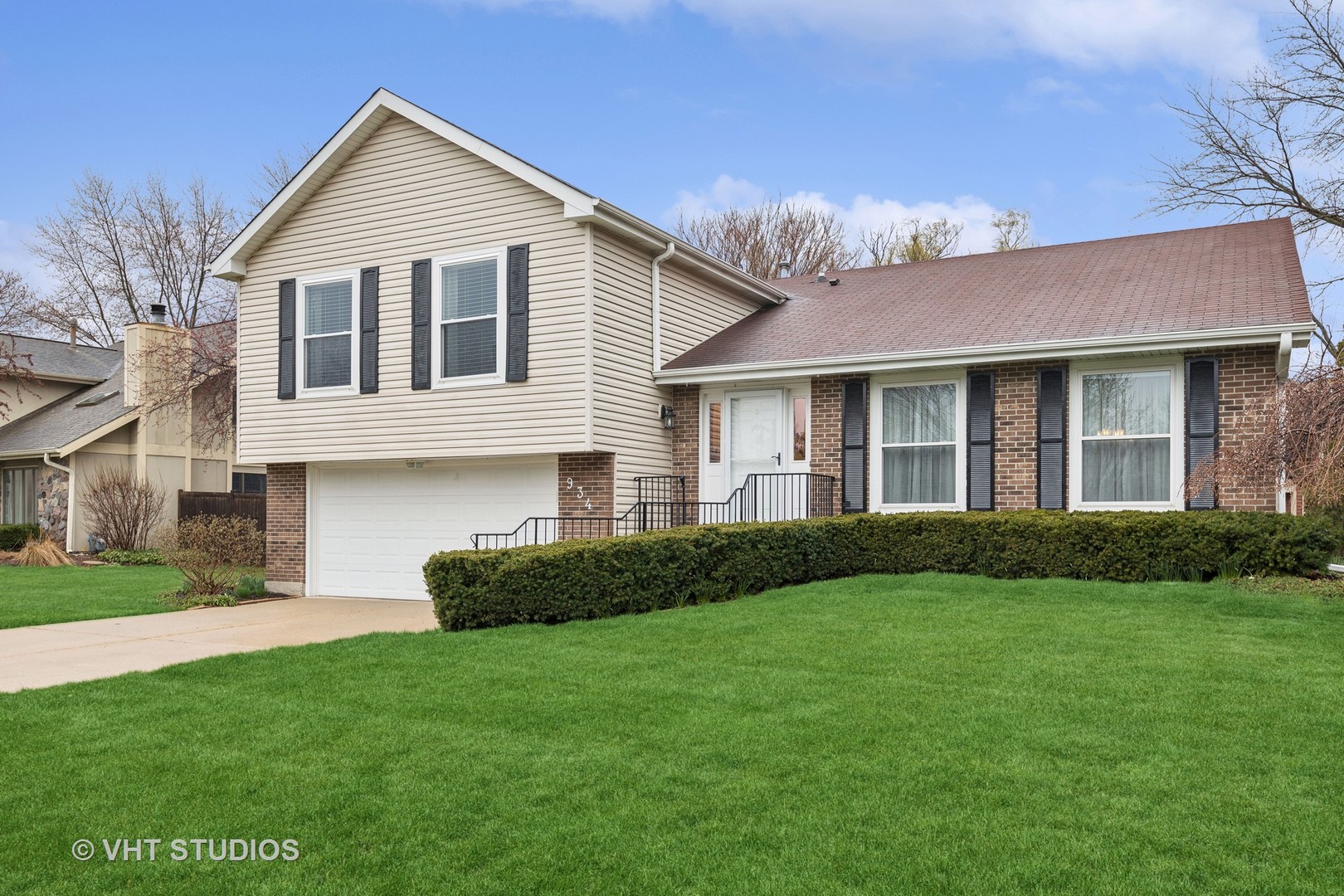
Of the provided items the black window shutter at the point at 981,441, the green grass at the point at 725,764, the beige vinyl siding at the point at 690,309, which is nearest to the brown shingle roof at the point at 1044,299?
the beige vinyl siding at the point at 690,309

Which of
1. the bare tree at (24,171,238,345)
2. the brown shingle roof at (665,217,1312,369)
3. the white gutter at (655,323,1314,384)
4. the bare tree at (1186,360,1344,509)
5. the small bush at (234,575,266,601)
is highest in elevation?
the bare tree at (24,171,238,345)

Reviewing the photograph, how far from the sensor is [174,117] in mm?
21547

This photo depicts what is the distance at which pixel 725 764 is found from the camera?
193 inches

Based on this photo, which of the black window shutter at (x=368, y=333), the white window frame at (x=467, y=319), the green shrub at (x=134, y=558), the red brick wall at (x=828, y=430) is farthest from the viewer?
the green shrub at (x=134, y=558)

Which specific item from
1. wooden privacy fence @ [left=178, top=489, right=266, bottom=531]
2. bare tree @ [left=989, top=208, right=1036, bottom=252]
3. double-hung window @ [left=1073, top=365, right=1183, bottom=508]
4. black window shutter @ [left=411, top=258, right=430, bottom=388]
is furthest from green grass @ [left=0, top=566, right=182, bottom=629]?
bare tree @ [left=989, top=208, right=1036, bottom=252]

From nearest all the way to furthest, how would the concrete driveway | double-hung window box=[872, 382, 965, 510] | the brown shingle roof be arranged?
the concrete driveway → the brown shingle roof → double-hung window box=[872, 382, 965, 510]

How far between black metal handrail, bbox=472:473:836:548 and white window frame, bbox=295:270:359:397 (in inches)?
116

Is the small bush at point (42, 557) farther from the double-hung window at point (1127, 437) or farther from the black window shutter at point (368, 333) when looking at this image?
the double-hung window at point (1127, 437)

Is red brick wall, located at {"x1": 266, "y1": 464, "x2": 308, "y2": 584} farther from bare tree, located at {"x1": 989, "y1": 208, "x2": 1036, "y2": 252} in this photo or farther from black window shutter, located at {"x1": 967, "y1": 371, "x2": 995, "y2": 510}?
bare tree, located at {"x1": 989, "y1": 208, "x2": 1036, "y2": 252}

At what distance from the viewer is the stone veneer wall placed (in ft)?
77.1

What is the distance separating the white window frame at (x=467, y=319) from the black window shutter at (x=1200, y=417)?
7.97 meters

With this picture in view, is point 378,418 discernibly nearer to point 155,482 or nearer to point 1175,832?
point 1175,832

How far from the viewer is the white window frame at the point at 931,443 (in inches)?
488

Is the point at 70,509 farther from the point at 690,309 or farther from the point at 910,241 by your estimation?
the point at 910,241
